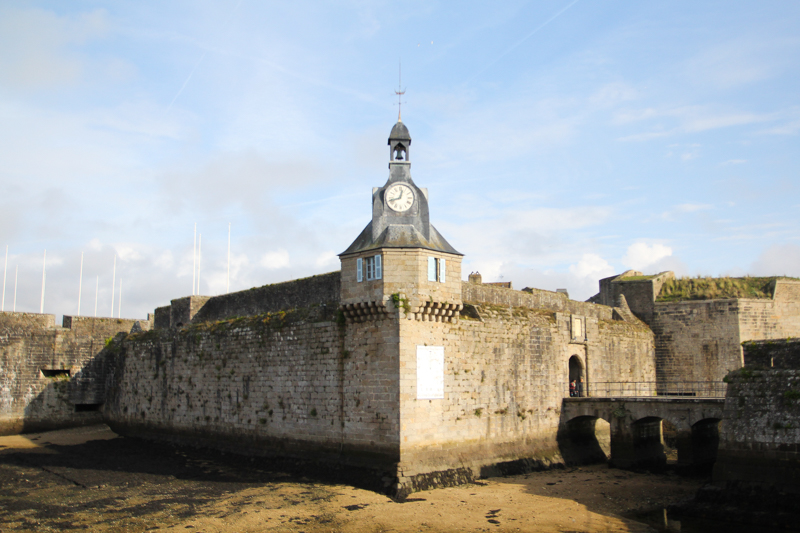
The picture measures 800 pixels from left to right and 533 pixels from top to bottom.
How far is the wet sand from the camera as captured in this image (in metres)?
15.0

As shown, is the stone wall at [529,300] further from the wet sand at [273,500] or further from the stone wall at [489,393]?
the wet sand at [273,500]

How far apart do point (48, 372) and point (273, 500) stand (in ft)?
59.0

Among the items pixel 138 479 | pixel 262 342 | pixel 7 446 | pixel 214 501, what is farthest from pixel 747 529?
pixel 7 446

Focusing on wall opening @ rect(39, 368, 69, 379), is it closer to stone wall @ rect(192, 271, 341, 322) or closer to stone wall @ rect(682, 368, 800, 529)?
stone wall @ rect(192, 271, 341, 322)

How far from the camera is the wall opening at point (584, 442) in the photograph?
22922 millimetres

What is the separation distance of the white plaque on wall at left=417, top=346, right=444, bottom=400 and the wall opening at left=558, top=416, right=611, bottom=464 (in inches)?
258

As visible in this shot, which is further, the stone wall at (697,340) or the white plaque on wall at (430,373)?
the stone wall at (697,340)

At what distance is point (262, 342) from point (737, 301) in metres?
19.7

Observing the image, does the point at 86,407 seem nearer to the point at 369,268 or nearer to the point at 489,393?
the point at 369,268

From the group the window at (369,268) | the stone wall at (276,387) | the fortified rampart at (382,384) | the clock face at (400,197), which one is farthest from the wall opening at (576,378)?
the window at (369,268)

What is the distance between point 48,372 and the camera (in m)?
29.7

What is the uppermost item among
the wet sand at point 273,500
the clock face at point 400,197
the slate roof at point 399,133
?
the slate roof at point 399,133

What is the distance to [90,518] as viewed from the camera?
15383 millimetres

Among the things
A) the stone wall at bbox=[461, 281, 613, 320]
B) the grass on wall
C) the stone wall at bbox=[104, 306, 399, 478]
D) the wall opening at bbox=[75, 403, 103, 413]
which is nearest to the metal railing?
the stone wall at bbox=[461, 281, 613, 320]
